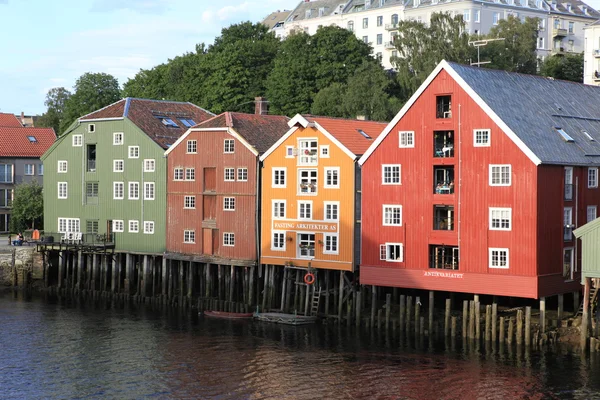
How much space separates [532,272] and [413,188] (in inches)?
344

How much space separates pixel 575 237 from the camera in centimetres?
5862

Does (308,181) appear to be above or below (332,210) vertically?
above

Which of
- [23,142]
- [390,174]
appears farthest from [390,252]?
[23,142]

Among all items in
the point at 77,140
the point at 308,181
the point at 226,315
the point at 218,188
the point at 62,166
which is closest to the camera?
the point at 308,181

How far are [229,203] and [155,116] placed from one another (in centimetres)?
1232

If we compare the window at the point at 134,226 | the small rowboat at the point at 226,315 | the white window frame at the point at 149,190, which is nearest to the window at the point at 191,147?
the white window frame at the point at 149,190

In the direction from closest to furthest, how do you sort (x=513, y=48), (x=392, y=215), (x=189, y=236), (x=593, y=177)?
(x=593, y=177) → (x=392, y=215) → (x=189, y=236) → (x=513, y=48)

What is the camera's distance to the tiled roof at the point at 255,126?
2826 inches

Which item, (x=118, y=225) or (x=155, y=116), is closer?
(x=118, y=225)

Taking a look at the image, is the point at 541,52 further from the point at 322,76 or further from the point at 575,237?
the point at 575,237

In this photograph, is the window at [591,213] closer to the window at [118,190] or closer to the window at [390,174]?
the window at [390,174]

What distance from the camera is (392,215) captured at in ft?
206

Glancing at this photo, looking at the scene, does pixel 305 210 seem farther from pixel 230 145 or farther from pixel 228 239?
pixel 230 145

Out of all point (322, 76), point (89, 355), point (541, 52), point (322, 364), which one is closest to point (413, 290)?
A: point (322, 364)
